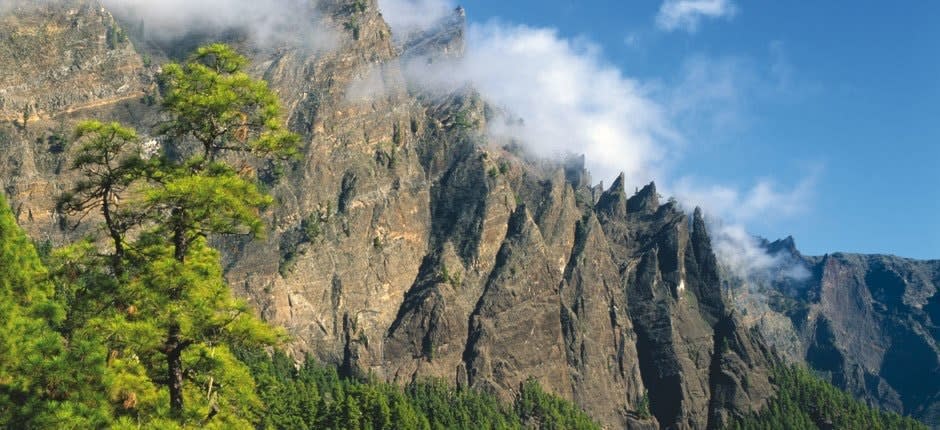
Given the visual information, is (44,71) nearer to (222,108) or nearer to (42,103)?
(42,103)

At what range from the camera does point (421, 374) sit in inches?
7849

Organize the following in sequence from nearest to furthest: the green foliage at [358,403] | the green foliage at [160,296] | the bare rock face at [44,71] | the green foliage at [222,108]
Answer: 1. the green foliage at [160,296]
2. the green foliage at [222,108]
3. the green foliage at [358,403]
4. the bare rock face at [44,71]

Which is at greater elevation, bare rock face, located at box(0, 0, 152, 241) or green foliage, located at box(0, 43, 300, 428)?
bare rock face, located at box(0, 0, 152, 241)

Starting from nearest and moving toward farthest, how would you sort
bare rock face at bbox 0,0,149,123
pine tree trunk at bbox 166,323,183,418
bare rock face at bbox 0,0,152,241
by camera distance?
1. pine tree trunk at bbox 166,323,183,418
2. bare rock face at bbox 0,0,152,241
3. bare rock face at bbox 0,0,149,123

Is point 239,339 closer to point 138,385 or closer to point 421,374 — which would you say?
point 138,385

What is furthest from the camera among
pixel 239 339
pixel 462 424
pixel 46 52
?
pixel 46 52

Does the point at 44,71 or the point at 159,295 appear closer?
the point at 159,295

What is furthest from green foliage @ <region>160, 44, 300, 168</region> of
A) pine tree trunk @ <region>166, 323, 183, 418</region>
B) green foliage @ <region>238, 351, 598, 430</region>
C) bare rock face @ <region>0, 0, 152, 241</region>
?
bare rock face @ <region>0, 0, 152, 241</region>

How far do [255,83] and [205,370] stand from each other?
9985 mm

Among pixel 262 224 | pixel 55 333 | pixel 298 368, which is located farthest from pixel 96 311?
pixel 298 368

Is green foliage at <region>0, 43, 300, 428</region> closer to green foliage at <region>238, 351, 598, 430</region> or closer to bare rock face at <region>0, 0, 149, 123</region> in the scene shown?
green foliage at <region>238, 351, 598, 430</region>

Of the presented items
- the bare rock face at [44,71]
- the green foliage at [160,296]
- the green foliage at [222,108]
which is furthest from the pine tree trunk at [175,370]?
the bare rock face at [44,71]

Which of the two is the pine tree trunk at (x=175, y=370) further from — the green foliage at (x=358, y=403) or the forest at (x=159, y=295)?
the green foliage at (x=358, y=403)

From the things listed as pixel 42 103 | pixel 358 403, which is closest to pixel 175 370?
pixel 358 403
